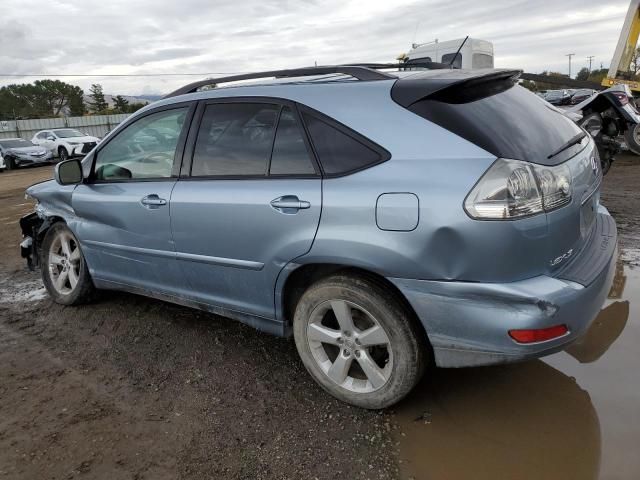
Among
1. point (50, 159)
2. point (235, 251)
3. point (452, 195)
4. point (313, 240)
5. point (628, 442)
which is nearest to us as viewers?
point (452, 195)

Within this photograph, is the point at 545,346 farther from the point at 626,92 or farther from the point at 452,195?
the point at 626,92

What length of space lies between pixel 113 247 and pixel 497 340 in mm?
2756

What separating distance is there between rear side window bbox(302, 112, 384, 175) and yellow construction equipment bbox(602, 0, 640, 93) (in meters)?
12.9

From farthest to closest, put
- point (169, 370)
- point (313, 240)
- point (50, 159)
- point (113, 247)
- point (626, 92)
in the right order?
point (50, 159) < point (626, 92) < point (113, 247) < point (169, 370) < point (313, 240)

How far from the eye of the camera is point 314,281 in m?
2.85

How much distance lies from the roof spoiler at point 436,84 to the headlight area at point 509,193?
1.62 feet

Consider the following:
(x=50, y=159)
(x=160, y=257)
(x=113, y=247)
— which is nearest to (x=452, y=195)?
(x=160, y=257)

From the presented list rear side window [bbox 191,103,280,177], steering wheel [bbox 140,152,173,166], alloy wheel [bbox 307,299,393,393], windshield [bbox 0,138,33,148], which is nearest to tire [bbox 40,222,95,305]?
steering wheel [bbox 140,152,173,166]

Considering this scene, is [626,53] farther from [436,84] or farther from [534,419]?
[534,419]

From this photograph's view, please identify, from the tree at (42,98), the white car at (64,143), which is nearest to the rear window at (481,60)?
the white car at (64,143)

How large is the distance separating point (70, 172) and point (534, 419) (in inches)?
140

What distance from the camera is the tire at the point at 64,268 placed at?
4324 mm

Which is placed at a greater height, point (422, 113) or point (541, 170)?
point (422, 113)

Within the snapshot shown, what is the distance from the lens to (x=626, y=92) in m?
9.66
